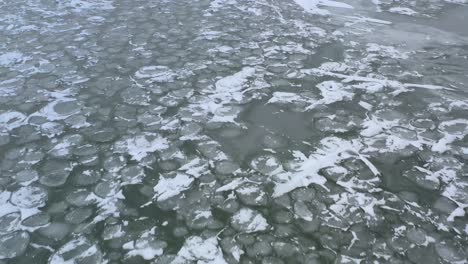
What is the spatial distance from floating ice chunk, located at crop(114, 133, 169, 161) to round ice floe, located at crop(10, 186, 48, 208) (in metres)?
0.63

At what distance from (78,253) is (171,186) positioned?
741mm

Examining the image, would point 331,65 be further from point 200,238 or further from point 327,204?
point 200,238

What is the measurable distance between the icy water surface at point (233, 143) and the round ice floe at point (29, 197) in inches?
0.5

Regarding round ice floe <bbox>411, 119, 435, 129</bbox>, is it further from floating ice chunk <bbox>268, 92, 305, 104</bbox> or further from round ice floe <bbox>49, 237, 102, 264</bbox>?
round ice floe <bbox>49, 237, 102, 264</bbox>

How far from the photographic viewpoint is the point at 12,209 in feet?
8.41

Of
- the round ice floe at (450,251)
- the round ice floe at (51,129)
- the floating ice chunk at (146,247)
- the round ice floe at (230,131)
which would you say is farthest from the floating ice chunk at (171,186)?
the round ice floe at (450,251)

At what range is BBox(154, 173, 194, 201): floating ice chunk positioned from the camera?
267 centimetres

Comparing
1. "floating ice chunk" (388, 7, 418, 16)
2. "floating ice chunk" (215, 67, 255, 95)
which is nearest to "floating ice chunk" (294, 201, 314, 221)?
"floating ice chunk" (215, 67, 255, 95)

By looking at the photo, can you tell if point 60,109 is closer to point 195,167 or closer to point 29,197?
point 29,197

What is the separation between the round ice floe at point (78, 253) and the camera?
2.24m

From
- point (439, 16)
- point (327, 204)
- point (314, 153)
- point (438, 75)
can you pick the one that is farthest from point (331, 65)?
point (439, 16)

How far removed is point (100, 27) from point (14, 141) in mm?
2756

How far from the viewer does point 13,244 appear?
2330mm

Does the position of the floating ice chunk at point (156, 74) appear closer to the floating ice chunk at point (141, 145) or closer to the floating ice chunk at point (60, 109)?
the floating ice chunk at point (60, 109)
